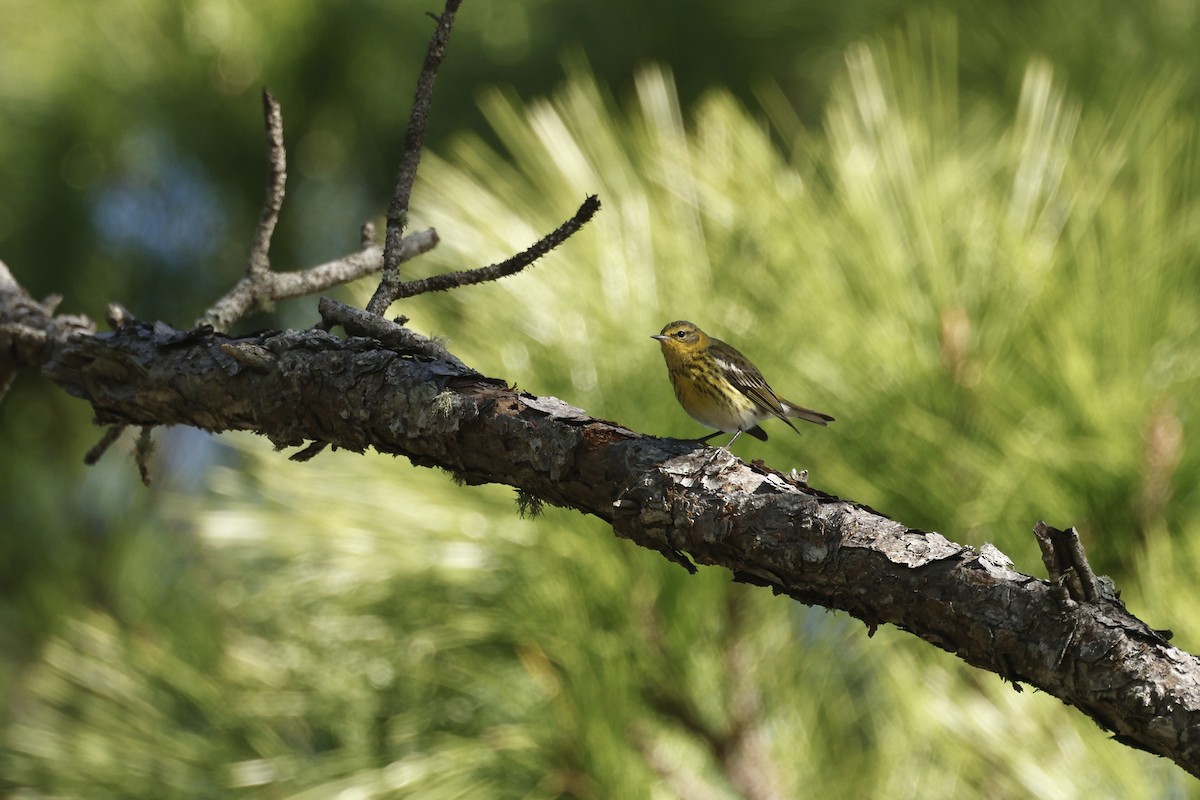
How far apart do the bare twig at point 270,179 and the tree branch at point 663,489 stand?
110 millimetres

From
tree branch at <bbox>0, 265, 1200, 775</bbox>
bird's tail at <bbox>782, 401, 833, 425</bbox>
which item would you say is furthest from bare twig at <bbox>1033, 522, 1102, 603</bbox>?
bird's tail at <bbox>782, 401, 833, 425</bbox>

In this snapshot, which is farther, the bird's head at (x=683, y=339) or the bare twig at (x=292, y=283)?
the bird's head at (x=683, y=339)

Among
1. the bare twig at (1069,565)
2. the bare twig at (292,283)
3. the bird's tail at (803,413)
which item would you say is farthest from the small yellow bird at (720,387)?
the bare twig at (1069,565)

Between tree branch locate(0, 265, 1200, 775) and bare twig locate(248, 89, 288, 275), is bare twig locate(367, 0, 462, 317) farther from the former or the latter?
bare twig locate(248, 89, 288, 275)

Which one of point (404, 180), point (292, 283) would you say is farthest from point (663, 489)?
point (292, 283)

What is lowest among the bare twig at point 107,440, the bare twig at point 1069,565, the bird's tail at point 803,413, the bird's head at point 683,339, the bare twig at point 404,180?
the bare twig at point 1069,565

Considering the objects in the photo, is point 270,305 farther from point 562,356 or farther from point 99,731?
point 99,731

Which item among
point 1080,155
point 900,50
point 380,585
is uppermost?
point 900,50

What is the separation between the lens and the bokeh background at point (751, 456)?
49.0 inches

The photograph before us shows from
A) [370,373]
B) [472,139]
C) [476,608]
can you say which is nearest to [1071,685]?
[370,373]

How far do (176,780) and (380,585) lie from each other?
0.41m

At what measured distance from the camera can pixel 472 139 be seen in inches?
83.4

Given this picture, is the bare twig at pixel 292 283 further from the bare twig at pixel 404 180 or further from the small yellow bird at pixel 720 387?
the small yellow bird at pixel 720 387

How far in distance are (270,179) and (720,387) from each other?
0.56 m
